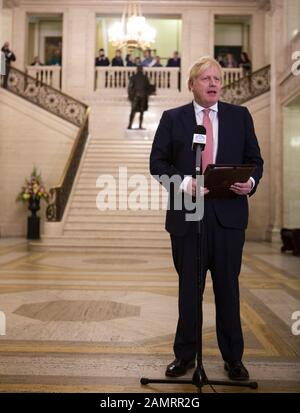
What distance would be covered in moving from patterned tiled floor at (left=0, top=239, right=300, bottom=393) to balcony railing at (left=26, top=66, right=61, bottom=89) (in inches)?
442

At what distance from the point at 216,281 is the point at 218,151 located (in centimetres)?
77

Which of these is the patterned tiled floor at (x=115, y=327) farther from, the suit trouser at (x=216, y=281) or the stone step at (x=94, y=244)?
the stone step at (x=94, y=244)

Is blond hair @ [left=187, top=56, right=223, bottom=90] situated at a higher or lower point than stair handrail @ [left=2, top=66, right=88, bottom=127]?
lower

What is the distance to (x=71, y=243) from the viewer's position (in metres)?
9.73

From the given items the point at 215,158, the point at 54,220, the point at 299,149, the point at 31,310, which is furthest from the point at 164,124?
the point at 299,149

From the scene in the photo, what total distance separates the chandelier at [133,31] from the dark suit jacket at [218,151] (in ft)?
→ 38.3

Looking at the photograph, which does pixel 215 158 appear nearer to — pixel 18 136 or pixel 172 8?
pixel 18 136

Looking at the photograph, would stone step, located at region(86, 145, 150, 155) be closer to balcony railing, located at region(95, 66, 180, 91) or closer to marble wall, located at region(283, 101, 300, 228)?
balcony railing, located at region(95, 66, 180, 91)

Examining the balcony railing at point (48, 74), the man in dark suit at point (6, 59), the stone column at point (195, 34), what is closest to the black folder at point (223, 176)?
the man in dark suit at point (6, 59)

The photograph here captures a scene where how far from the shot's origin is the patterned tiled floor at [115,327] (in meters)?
2.57

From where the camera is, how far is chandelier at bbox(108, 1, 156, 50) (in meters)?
13.3

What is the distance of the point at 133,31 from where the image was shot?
43.9ft

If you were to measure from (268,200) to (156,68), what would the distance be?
6.91 m

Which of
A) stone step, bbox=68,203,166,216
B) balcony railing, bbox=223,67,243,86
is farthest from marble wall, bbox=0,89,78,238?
balcony railing, bbox=223,67,243,86
